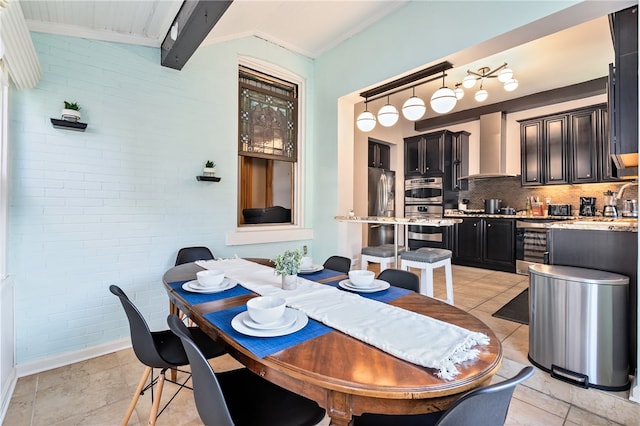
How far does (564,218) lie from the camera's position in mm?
4750

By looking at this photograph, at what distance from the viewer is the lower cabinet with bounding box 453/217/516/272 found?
17.2 feet

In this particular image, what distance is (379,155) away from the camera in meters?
6.60

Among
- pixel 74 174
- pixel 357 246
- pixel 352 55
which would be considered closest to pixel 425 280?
pixel 357 246

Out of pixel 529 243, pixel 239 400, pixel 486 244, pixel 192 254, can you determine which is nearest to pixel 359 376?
pixel 239 400

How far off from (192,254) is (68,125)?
143 cm

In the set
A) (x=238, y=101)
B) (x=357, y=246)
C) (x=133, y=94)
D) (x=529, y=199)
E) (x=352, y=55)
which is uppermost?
(x=352, y=55)

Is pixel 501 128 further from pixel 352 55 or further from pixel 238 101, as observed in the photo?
pixel 238 101

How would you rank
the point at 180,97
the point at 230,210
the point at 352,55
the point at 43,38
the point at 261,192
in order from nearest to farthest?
the point at 43,38 < the point at 180,97 < the point at 230,210 < the point at 352,55 < the point at 261,192

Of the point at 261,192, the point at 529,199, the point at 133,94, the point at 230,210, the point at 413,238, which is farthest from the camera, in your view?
the point at 413,238

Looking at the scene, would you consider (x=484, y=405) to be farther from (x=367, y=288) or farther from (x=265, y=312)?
(x=367, y=288)

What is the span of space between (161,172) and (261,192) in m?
1.24

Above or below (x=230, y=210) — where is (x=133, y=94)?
above

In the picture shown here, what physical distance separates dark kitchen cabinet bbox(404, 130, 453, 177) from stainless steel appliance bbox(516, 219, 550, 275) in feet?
6.11

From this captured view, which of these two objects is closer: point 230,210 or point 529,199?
point 230,210
